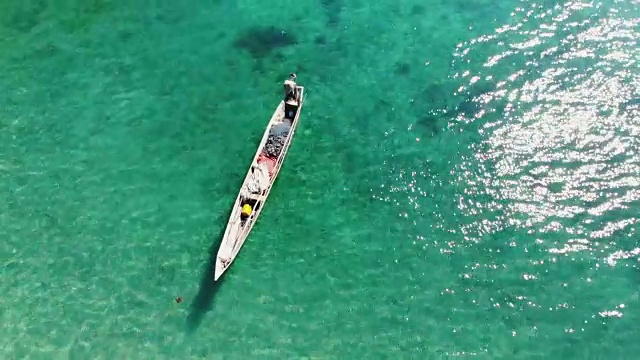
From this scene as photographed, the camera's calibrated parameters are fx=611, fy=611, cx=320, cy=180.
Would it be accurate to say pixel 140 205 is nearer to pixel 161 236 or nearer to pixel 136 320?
pixel 161 236

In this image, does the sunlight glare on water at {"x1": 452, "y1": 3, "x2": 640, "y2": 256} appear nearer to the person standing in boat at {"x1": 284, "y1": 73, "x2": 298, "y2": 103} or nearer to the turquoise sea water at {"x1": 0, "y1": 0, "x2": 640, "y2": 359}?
the turquoise sea water at {"x1": 0, "y1": 0, "x2": 640, "y2": 359}

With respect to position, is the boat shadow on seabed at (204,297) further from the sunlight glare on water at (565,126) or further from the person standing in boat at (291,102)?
the sunlight glare on water at (565,126)

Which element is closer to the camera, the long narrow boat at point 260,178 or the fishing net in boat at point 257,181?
the long narrow boat at point 260,178

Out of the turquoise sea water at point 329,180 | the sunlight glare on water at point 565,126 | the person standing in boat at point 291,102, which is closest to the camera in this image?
the turquoise sea water at point 329,180

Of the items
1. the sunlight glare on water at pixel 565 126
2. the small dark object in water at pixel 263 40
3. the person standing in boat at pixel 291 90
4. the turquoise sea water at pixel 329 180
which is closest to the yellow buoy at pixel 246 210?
the turquoise sea water at pixel 329 180

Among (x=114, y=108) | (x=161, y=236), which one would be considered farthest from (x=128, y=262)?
(x=114, y=108)
